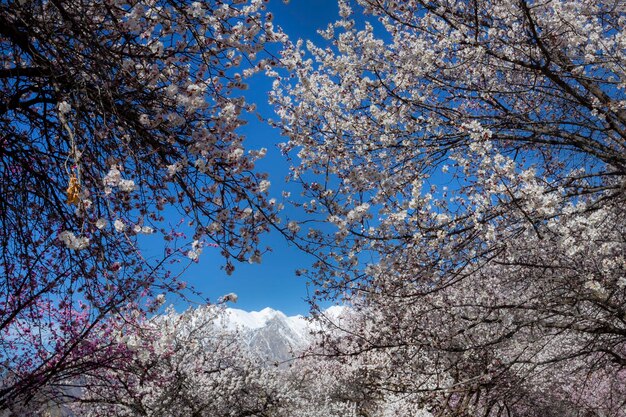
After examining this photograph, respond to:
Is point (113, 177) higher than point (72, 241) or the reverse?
higher

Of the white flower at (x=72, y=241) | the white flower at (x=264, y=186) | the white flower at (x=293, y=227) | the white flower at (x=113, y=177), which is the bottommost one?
the white flower at (x=72, y=241)

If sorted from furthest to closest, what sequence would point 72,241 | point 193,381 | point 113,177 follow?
point 193,381 < point 113,177 < point 72,241

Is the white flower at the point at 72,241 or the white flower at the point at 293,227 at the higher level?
the white flower at the point at 293,227

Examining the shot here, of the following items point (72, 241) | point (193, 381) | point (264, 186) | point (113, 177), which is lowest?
point (72, 241)

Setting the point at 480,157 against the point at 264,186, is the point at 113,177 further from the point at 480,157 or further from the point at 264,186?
the point at 480,157

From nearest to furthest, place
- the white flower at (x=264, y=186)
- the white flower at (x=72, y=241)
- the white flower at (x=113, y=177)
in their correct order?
the white flower at (x=72, y=241) → the white flower at (x=113, y=177) → the white flower at (x=264, y=186)

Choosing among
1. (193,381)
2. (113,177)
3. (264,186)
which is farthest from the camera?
(193,381)

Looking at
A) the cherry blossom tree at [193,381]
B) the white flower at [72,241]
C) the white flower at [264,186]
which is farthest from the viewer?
the cherry blossom tree at [193,381]

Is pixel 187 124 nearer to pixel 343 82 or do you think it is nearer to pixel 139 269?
pixel 139 269

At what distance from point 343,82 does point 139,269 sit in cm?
346

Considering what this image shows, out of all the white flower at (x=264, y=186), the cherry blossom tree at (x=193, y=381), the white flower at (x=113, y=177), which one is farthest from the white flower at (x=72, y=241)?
the cherry blossom tree at (x=193, y=381)

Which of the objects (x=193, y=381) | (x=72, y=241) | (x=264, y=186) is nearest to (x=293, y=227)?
(x=264, y=186)

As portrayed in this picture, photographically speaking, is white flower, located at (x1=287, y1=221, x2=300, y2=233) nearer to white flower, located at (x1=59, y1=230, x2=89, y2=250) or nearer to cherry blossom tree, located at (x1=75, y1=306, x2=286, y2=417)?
white flower, located at (x1=59, y1=230, x2=89, y2=250)

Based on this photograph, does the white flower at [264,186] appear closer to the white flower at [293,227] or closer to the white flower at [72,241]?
the white flower at [293,227]
